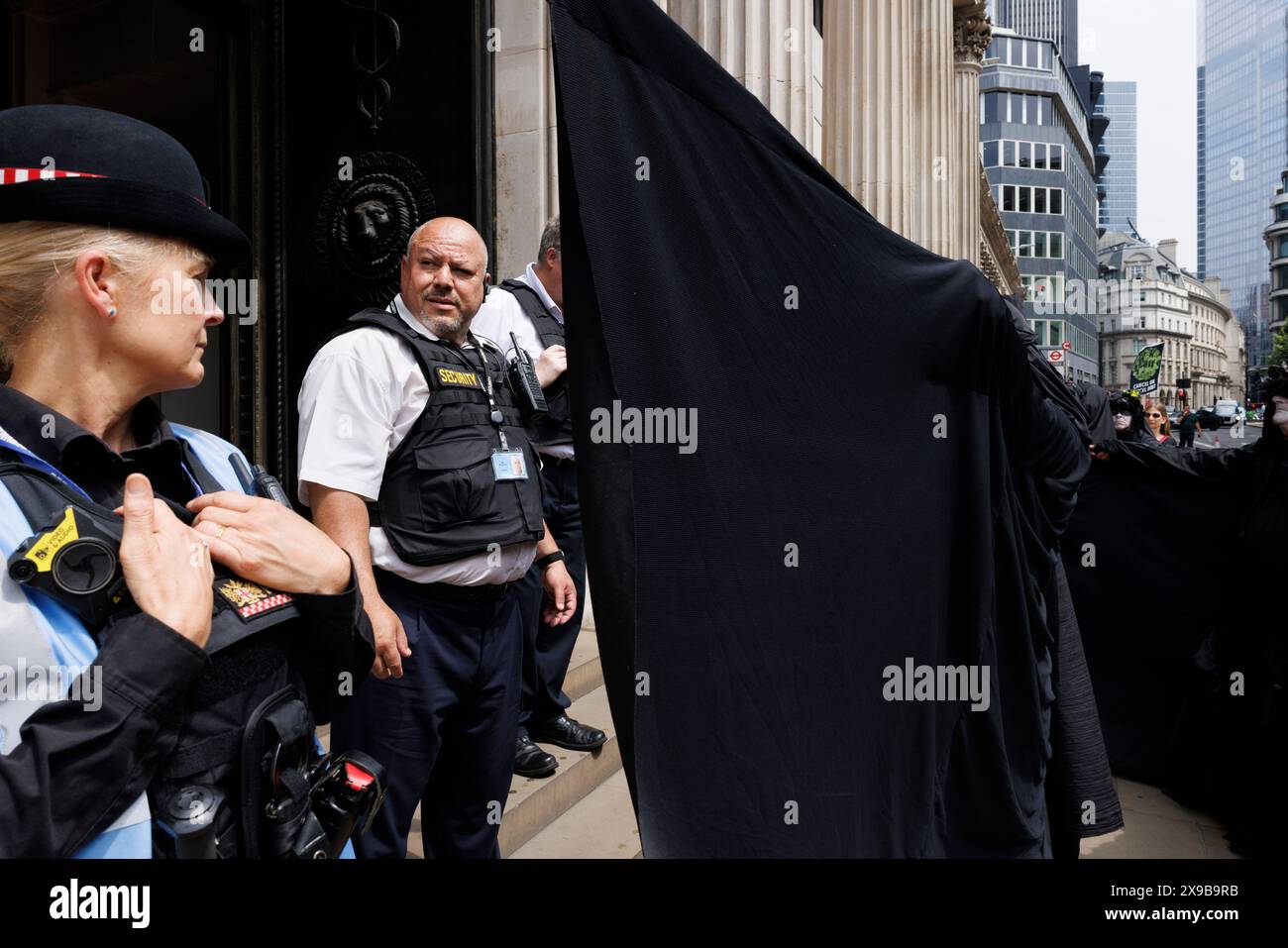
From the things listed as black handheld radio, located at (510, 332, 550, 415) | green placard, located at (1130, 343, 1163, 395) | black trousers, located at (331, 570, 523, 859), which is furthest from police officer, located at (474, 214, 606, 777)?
green placard, located at (1130, 343, 1163, 395)

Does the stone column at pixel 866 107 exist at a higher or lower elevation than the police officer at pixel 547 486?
higher

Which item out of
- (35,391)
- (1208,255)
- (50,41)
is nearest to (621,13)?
(35,391)

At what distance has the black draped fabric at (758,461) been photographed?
4.54 ft

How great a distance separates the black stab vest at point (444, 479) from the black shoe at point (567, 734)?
1.60 m

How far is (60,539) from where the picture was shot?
96 cm

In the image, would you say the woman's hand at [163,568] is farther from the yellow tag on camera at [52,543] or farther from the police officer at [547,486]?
the police officer at [547,486]

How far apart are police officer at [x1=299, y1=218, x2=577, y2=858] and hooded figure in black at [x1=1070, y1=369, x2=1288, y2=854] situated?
3.72m

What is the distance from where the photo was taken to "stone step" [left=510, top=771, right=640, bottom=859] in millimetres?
3332

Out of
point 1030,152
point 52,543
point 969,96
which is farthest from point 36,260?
point 1030,152

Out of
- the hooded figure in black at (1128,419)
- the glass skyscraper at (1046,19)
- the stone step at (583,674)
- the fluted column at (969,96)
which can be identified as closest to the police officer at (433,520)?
the stone step at (583,674)

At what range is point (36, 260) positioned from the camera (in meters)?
1.09

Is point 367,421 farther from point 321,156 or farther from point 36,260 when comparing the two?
point 321,156

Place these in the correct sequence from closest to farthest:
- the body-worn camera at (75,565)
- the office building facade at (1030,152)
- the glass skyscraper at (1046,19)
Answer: the body-worn camera at (75,565) < the office building facade at (1030,152) < the glass skyscraper at (1046,19)

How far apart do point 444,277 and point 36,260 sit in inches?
58.7
